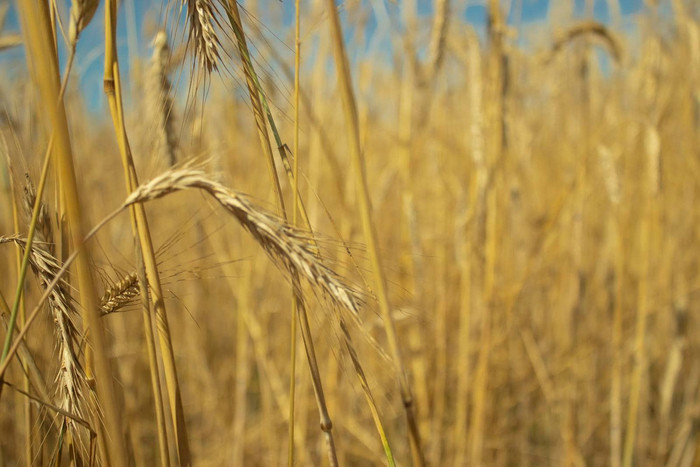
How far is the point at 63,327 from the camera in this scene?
14.5 inches

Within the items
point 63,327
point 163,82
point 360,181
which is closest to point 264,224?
point 360,181

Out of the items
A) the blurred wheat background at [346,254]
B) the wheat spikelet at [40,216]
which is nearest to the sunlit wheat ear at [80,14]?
the blurred wheat background at [346,254]

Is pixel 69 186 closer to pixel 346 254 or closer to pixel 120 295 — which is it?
pixel 120 295

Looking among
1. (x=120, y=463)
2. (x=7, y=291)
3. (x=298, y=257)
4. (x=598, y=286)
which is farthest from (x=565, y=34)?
(x=7, y=291)

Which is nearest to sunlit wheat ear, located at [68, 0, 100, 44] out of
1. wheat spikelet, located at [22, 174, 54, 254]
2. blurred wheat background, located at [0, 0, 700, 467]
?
blurred wheat background, located at [0, 0, 700, 467]

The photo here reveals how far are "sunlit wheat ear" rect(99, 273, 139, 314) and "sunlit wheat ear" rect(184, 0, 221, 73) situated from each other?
19 centimetres

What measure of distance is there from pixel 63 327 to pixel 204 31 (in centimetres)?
27

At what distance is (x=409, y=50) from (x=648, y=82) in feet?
1.93

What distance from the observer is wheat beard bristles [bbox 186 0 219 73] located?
360 mm

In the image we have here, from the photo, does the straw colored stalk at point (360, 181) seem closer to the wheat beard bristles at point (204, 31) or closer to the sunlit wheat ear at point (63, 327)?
the wheat beard bristles at point (204, 31)

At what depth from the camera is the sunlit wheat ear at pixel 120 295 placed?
0.38 metres

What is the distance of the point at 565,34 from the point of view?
1.00m

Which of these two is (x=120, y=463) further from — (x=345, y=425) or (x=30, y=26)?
(x=345, y=425)

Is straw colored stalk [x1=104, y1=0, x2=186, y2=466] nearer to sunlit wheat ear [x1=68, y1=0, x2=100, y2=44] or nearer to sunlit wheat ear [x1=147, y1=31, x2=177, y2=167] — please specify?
sunlit wheat ear [x1=68, y1=0, x2=100, y2=44]
